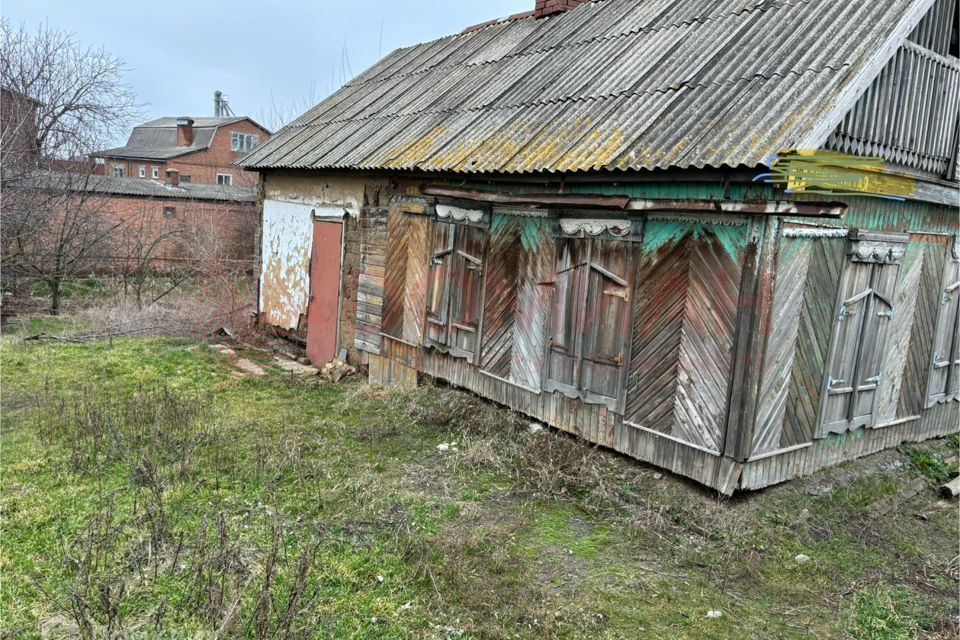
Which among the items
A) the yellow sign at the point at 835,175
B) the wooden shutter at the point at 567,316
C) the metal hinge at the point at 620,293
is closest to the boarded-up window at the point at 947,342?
the yellow sign at the point at 835,175

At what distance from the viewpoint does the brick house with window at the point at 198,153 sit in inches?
1455

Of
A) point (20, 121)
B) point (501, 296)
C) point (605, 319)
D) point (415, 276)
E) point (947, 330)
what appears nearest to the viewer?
point (605, 319)

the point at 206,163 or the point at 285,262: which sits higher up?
the point at 206,163

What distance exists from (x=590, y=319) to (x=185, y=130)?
124 feet

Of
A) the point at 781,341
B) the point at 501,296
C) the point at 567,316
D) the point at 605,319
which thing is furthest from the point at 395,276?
the point at 781,341

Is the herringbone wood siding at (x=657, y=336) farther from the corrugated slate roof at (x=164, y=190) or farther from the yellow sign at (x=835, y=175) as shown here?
the corrugated slate roof at (x=164, y=190)

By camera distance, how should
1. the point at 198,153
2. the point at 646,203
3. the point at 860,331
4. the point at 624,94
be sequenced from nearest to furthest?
the point at 646,203, the point at 860,331, the point at 624,94, the point at 198,153

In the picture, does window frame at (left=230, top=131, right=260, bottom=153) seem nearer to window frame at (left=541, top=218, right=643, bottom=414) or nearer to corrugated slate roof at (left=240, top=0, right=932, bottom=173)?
corrugated slate roof at (left=240, top=0, right=932, bottom=173)

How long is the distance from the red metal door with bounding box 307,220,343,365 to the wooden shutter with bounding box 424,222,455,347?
7.96ft

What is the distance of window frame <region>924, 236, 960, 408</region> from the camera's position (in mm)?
7464

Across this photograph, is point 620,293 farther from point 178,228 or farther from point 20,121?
point 178,228

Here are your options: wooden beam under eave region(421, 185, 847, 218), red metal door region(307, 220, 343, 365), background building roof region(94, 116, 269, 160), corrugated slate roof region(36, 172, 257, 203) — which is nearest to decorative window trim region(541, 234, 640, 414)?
wooden beam under eave region(421, 185, 847, 218)

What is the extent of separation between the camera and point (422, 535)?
16.8 ft

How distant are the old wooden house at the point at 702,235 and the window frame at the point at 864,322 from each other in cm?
3
